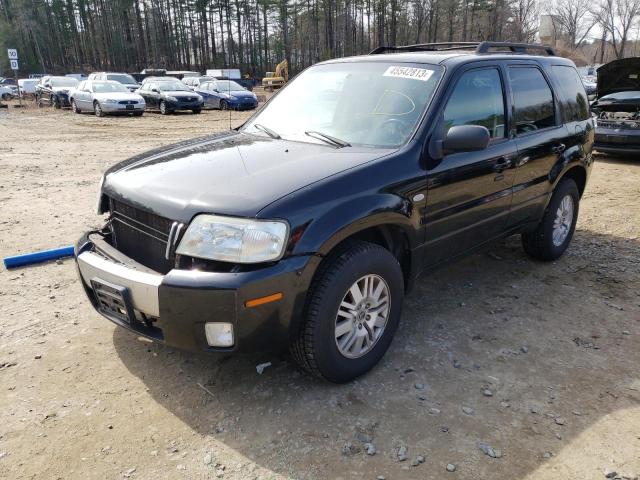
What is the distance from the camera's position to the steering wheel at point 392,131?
3.23 m

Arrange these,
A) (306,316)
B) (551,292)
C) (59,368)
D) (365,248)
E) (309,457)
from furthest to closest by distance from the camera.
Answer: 1. (551,292)
2. (59,368)
3. (365,248)
4. (306,316)
5. (309,457)

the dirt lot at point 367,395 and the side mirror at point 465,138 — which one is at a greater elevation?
the side mirror at point 465,138

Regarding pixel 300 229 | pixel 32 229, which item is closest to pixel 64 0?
pixel 32 229

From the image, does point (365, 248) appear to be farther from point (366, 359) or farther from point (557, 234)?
point (557, 234)

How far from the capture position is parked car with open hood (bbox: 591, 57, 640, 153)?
32.2 feet

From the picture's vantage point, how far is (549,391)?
117 inches

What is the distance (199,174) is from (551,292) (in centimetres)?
319

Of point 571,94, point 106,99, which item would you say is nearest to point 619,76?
point 571,94

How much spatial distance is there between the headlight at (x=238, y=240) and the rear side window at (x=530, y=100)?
8.31ft

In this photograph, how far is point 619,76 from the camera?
10141mm

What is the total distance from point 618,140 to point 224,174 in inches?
386

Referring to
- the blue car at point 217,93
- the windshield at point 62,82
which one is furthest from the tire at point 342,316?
the windshield at point 62,82

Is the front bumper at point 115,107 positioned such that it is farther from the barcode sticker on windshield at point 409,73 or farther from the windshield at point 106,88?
the barcode sticker on windshield at point 409,73

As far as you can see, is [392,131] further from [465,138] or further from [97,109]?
[97,109]
